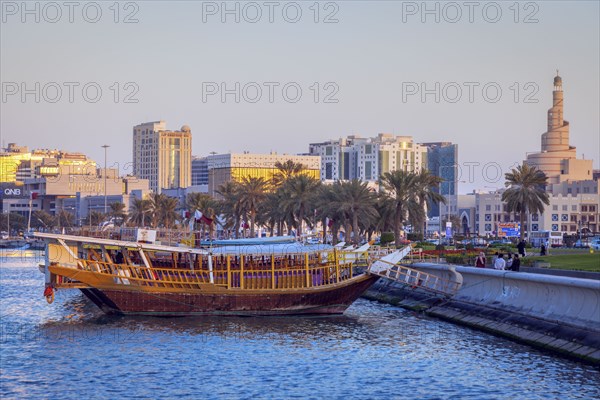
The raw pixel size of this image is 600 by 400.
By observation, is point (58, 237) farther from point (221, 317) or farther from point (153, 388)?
point (153, 388)

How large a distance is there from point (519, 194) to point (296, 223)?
28.0 metres

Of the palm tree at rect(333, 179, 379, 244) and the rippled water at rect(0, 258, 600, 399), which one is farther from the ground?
the palm tree at rect(333, 179, 379, 244)

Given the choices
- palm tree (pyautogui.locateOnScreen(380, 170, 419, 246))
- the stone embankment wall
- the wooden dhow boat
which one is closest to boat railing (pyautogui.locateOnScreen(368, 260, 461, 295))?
the stone embankment wall

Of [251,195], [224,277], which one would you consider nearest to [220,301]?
[224,277]

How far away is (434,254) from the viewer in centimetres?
8688

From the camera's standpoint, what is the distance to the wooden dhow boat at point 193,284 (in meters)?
57.8

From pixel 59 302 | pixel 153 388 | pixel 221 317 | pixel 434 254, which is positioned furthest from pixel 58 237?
pixel 434 254

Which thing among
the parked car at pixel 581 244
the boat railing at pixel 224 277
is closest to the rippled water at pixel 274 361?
the boat railing at pixel 224 277

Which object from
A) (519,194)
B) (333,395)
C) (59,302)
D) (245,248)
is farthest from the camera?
(519,194)

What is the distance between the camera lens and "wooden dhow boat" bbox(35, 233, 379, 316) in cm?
5781

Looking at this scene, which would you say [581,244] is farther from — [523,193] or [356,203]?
[356,203]

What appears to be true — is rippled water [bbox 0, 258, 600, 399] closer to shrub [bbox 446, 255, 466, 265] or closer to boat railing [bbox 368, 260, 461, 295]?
boat railing [bbox 368, 260, 461, 295]

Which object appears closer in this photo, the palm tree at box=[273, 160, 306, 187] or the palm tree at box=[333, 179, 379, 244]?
the palm tree at box=[333, 179, 379, 244]

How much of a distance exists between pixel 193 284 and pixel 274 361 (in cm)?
1724
